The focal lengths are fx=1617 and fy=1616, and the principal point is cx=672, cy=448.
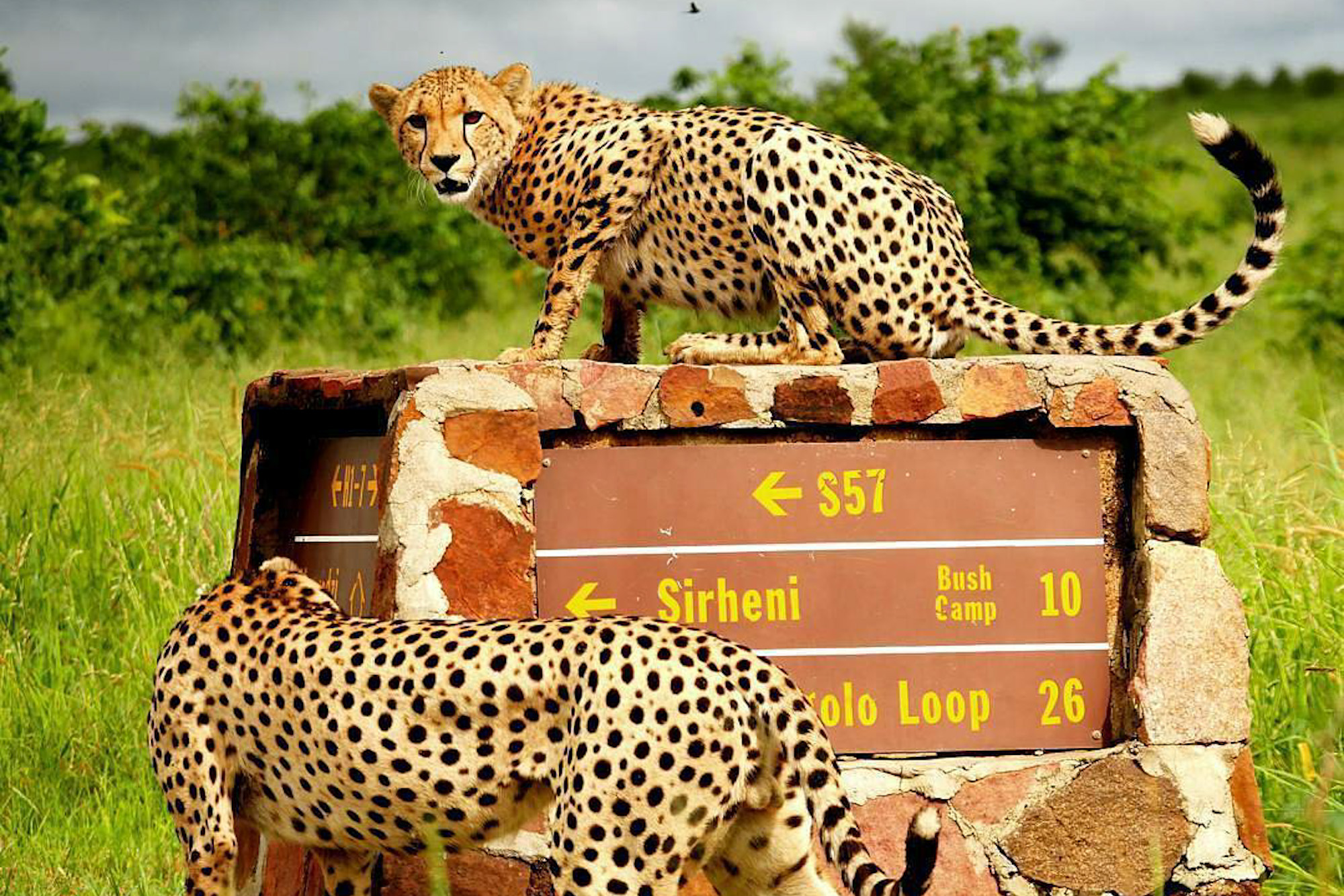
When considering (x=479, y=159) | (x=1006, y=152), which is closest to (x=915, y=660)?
(x=479, y=159)

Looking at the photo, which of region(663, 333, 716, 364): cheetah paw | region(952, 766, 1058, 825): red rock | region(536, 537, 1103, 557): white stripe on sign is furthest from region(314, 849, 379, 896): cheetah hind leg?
region(663, 333, 716, 364): cheetah paw

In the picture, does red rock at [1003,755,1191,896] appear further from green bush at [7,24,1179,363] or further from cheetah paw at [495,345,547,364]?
green bush at [7,24,1179,363]

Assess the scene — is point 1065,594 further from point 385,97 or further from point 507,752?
point 385,97

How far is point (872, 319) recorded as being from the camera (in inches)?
184

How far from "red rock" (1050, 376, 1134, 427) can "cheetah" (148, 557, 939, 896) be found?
55.4 inches

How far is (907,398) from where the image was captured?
435cm

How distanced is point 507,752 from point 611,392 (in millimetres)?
1232

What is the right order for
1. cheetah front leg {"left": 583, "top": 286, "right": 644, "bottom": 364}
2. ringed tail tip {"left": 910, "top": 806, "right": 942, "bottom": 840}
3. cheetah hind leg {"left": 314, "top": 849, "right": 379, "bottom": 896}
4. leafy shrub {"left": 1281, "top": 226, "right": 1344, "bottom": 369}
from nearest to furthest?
ringed tail tip {"left": 910, "top": 806, "right": 942, "bottom": 840}
cheetah hind leg {"left": 314, "top": 849, "right": 379, "bottom": 896}
cheetah front leg {"left": 583, "top": 286, "right": 644, "bottom": 364}
leafy shrub {"left": 1281, "top": 226, "right": 1344, "bottom": 369}

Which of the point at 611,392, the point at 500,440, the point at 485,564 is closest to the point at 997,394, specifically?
the point at 611,392

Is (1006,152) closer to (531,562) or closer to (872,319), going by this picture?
(872,319)

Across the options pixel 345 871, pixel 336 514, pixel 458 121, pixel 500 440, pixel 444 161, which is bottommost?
pixel 345 871

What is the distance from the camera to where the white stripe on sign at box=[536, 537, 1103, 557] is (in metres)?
4.27

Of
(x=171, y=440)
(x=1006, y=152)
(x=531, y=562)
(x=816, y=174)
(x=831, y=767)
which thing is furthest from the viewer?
(x=1006, y=152)

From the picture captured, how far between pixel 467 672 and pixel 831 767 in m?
0.78
